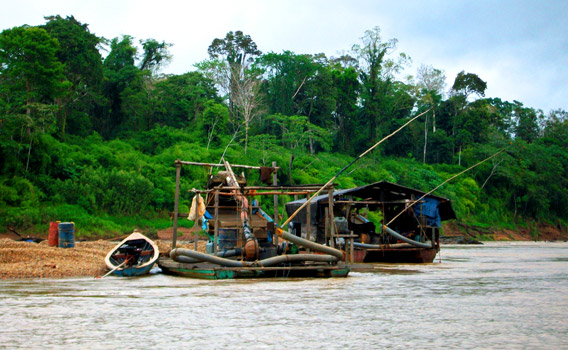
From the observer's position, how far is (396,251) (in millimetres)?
19359

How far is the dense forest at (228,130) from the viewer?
32.4 meters

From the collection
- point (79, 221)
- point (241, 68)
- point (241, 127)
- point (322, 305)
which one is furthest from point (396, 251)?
point (241, 68)

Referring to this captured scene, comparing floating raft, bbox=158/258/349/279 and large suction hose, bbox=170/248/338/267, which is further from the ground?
large suction hose, bbox=170/248/338/267

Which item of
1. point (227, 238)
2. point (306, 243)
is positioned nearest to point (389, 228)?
point (227, 238)

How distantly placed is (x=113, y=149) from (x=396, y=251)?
25607mm

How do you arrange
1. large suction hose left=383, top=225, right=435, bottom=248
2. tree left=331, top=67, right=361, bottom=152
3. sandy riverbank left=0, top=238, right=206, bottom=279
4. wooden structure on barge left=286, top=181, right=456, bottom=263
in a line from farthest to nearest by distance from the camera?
tree left=331, top=67, right=361, bottom=152 → wooden structure on barge left=286, top=181, right=456, bottom=263 → large suction hose left=383, top=225, right=435, bottom=248 → sandy riverbank left=0, top=238, right=206, bottom=279

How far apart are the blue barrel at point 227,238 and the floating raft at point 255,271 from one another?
102 centimetres

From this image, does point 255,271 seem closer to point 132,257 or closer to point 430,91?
point 132,257

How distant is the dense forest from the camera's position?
32375 millimetres

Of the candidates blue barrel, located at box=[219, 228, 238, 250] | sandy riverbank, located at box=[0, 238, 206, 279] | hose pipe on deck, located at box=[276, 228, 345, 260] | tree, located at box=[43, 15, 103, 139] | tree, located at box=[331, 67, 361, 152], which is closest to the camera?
hose pipe on deck, located at box=[276, 228, 345, 260]

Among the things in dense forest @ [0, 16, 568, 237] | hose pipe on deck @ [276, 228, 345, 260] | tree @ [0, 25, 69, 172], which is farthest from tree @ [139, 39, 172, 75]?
hose pipe on deck @ [276, 228, 345, 260]

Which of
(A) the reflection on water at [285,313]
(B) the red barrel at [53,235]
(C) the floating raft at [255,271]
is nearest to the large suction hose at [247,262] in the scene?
(C) the floating raft at [255,271]

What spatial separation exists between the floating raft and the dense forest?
659 inches

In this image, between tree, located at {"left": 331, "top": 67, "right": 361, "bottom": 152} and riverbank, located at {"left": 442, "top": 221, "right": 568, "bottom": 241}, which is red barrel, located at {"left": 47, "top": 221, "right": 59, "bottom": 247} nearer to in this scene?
riverbank, located at {"left": 442, "top": 221, "right": 568, "bottom": 241}
